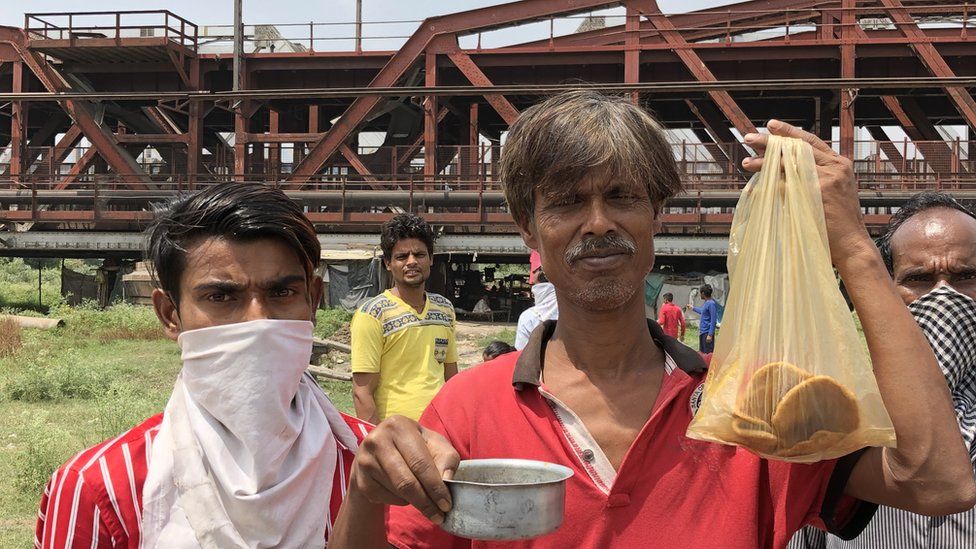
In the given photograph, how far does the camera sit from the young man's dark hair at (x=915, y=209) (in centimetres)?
246

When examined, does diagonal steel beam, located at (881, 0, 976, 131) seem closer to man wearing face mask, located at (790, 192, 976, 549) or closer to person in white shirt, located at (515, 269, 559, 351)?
person in white shirt, located at (515, 269, 559, 351)

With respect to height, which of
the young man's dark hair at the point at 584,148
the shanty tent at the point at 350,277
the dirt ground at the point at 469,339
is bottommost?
the dirt ground at the point at 469,339

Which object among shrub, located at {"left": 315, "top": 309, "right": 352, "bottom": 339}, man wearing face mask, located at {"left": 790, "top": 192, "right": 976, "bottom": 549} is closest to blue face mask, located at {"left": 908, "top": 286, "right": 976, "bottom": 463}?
man wearing face mask, located at {"left": 790, "top": 192, "right": 976, "bottom": 549}

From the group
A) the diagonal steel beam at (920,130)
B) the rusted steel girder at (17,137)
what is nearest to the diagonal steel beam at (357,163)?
the rusted steel girder at (17,137)

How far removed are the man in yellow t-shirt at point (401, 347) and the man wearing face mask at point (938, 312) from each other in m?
2.65

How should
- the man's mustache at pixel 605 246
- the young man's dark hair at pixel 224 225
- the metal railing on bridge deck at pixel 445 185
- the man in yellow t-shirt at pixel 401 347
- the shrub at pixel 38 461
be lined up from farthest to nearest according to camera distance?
the metal railing on bridge deck at pixel 445 185 < the shrub at pixel 38 461 < the man in yellow t-shirt at pixel 401 347 < the young man's dark hair at pixel 224 225 < the man's mustache at pixel 605 246

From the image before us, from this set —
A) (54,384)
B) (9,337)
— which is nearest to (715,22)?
(9,337)

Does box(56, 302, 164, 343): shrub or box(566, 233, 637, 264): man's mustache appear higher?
box(566, 233, 637, 264): man's mustache

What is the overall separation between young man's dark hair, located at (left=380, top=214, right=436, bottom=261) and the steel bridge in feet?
52.5

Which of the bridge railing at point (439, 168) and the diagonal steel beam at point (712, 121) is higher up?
the diagonal steel beam at point (712, 121)

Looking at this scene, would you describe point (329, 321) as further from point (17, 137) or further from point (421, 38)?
point (17, 137)

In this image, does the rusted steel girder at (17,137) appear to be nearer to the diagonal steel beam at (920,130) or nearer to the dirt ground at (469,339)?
the dirt ground at (469,339)

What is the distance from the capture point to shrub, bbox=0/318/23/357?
13.7m

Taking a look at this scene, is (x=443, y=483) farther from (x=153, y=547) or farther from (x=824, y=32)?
(x=824, y=32)
